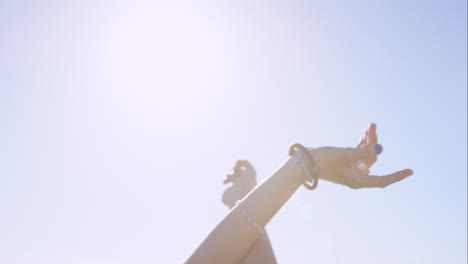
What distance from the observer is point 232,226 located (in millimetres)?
1703

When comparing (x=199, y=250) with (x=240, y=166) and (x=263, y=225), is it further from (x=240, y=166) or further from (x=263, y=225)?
(x=240, y=166)

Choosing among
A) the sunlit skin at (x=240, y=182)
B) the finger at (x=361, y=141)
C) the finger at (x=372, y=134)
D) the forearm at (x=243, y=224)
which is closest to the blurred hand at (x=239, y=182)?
the sunlit skin at (x=240, y=182)

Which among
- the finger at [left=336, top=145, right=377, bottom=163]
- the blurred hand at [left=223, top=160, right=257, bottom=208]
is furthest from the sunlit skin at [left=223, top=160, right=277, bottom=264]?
the finger at [left=336, top=145, right=377, bottom=163]

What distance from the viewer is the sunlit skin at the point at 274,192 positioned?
5.42 ft

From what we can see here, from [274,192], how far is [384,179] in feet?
3.43

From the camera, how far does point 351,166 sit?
2342 millimetres

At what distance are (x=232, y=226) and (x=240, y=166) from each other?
10.2ft

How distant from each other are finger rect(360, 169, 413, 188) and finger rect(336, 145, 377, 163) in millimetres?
159

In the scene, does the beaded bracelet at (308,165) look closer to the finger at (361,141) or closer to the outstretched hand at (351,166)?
the outstretched hand at (351,166)

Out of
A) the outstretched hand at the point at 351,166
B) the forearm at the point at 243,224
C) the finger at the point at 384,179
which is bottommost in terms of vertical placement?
the forearm at the point at 243,224

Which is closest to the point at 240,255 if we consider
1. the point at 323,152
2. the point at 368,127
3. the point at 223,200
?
the point at 323,152

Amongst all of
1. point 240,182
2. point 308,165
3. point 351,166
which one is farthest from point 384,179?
point 240,182

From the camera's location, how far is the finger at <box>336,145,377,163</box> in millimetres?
2240

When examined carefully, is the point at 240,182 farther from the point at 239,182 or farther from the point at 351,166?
the point at 351,166
